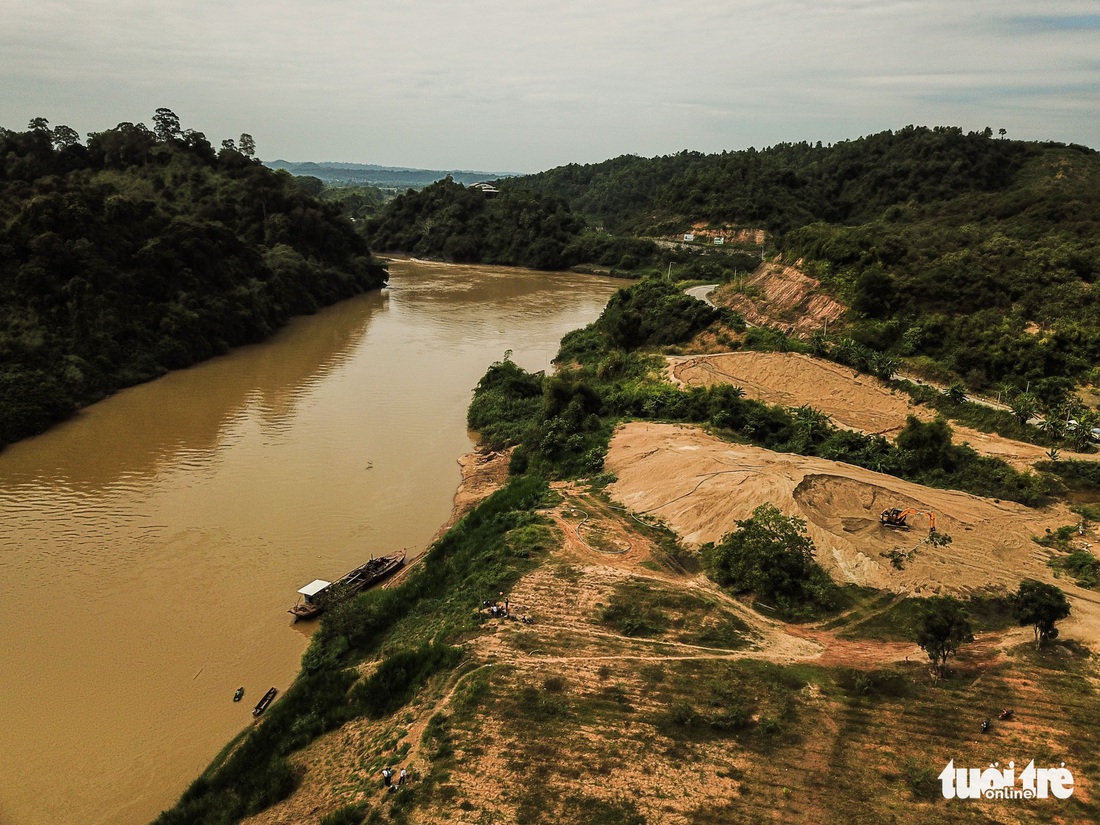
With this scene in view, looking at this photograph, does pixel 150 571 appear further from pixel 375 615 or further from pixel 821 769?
pixel 821 769

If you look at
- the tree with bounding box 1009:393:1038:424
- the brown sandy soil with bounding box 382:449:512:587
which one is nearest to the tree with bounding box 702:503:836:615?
the brown sandy soil with bounding box 382:449:512:587

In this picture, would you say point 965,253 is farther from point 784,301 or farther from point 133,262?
point 133,262

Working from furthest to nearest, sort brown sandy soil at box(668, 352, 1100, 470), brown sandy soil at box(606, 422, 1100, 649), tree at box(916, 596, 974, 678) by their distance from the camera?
brown sandy soil at box(668, 352, 1100, 470), brown sandy soil at box(606, 422, 1100, 649), tree at box(916, 596, 974, 678)

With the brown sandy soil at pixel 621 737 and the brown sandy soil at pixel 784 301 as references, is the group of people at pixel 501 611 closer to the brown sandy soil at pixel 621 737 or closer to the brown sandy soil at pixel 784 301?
the brown sandy soil at pixel 621 737

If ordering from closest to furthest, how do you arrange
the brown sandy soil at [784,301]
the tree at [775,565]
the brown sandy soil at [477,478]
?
1. the tree at [775,565]
2. the brown sandy soil at [477,478]
3. the brown sandy soil at [784,301]

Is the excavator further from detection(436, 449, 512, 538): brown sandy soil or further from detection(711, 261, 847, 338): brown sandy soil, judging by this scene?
detection(711, 261, 847, 338): brown sandy soil

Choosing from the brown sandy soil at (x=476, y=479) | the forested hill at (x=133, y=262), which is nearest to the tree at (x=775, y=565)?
the brown sandy soil at (x=476, y=479)

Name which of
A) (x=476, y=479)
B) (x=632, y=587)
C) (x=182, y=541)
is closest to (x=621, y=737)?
(x=632, y=587)
